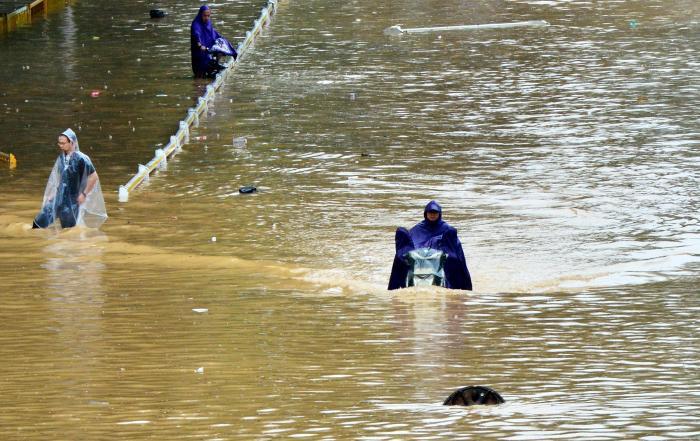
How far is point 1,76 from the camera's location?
26062mm

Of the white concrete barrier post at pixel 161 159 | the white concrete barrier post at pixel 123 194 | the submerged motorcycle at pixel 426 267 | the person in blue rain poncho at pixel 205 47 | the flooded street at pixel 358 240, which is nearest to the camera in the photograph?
the flooded street at pixel 358 240

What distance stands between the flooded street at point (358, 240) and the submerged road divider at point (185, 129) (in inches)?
7.1

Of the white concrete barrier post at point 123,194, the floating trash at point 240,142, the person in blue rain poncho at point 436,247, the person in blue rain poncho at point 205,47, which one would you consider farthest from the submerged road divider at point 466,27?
the person in blue rain poncho at point 436,247

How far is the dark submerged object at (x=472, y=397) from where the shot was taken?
10141 mm

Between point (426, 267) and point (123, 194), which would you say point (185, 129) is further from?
point (426, 267)

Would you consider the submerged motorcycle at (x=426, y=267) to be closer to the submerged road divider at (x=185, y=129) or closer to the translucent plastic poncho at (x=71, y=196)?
the translucent plastic poncho at (x=71, y=196)

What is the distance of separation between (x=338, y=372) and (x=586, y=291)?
3.31m

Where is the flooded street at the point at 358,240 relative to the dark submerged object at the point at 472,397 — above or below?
below

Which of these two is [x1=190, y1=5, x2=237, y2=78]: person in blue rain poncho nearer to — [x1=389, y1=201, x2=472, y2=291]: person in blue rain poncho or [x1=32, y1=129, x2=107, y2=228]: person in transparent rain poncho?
[x1=32, y1=129, x2=107, y2=228]: person in transparent rain poncho

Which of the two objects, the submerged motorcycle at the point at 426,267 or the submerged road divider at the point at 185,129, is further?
the submerged road divider at the point at 185,129

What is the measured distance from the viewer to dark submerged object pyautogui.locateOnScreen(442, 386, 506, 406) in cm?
1014

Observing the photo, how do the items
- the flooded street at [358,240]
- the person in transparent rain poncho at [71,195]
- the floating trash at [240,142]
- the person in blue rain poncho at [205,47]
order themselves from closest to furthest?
the flooded street at [358,240], the person in transparent rain poncho at [71,195], the floating trash at [240,142], the person in blue rain poncho at [205,47]

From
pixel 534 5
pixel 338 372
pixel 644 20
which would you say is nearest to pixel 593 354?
pixel 338 372

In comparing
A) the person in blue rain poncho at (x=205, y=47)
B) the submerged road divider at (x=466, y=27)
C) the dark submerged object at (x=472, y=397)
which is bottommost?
the dark submerged object at (x=472, y=397)
